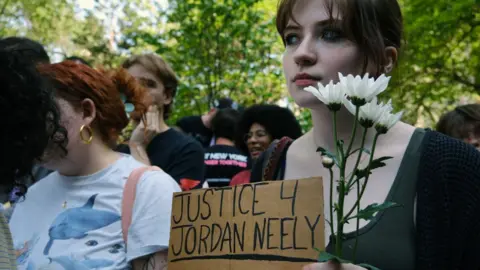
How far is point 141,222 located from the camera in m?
2.17

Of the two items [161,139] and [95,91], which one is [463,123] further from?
[95,91]

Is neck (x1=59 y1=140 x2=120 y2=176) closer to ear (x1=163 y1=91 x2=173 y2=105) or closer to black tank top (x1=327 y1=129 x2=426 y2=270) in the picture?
black tank top (x1=327 y1=129 x2=426 y2=270)

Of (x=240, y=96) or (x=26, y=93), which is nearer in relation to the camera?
(x=26, y=93)

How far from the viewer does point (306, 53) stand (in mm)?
1789

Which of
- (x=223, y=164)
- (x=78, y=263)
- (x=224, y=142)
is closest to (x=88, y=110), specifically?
(x=78, y=263)

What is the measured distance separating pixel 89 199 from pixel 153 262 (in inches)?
13.3

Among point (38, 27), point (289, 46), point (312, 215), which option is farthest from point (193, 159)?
point (38, 27)

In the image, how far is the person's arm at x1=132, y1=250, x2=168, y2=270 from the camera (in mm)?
2156

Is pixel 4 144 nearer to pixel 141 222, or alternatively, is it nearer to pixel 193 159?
pixel 141 222

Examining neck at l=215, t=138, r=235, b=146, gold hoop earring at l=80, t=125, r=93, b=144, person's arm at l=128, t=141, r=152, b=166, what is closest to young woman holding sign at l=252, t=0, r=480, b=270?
gold hoop earring at l=80, t=125, r=93, b=144

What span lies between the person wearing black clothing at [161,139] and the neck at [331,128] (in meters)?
1.50

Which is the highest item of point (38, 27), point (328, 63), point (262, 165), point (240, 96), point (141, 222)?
point (38, 27)

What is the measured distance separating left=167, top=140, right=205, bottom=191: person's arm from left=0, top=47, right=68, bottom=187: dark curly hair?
1883 mm

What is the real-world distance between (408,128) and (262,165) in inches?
18.9
